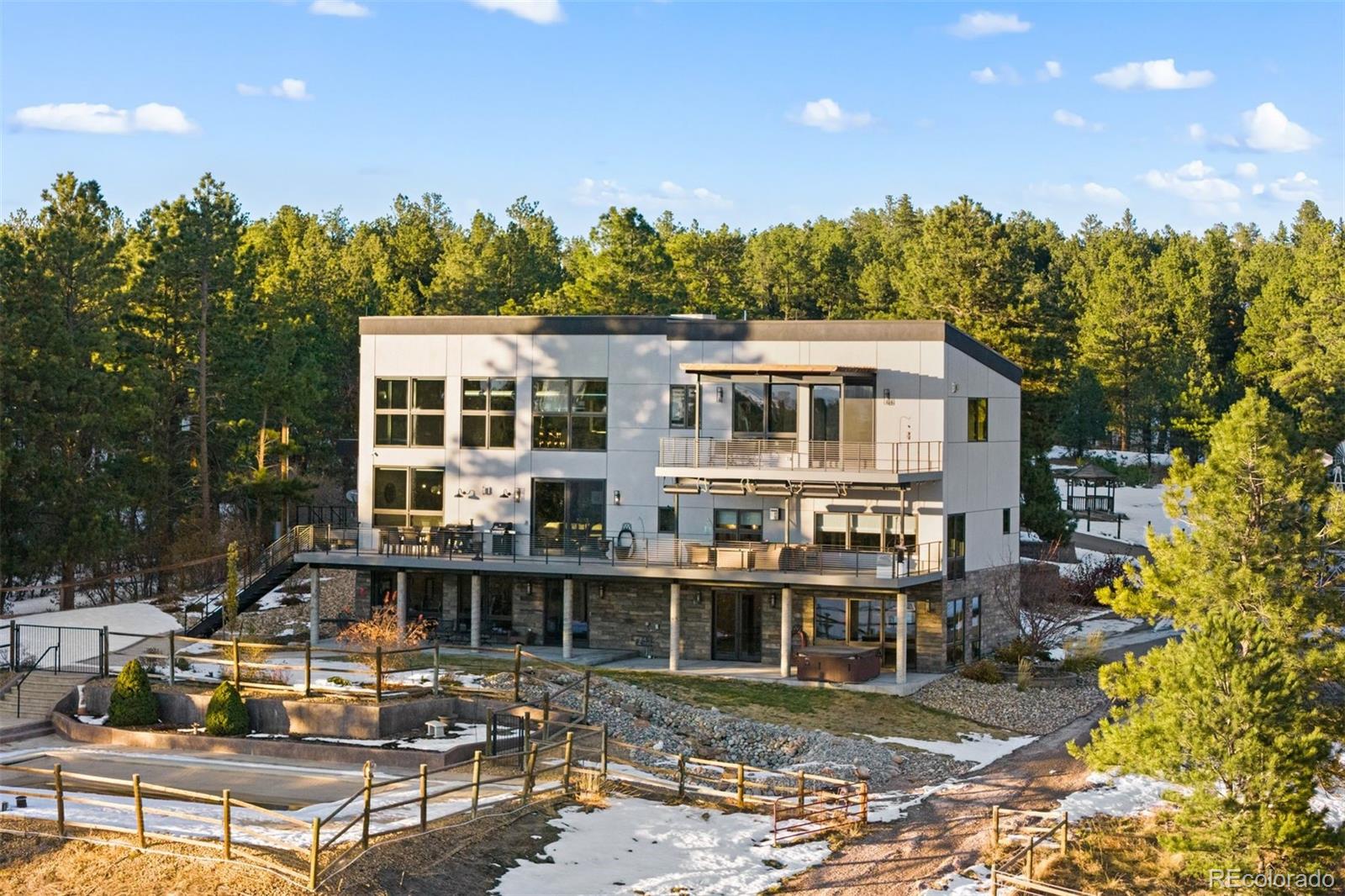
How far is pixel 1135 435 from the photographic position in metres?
89.7

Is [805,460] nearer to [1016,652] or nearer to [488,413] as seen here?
[1016,652]

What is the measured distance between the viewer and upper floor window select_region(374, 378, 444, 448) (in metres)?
40.2

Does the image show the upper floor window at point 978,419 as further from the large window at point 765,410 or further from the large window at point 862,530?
the large window at point 765,410

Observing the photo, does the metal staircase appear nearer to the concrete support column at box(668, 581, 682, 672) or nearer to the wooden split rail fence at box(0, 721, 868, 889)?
the concrete support column at box(668, 581, 682, 672)

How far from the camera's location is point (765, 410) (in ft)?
123

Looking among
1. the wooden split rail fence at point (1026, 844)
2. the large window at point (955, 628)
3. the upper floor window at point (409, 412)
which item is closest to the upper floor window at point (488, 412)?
the upper floor window at point (409, 412)

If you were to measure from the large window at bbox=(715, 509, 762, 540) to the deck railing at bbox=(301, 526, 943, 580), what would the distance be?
383 millimetres

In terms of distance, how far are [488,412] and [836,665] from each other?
1143 centimetres

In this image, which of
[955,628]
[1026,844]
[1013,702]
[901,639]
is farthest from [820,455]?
[1026,844]

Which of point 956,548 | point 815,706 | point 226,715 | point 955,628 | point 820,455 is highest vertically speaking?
point 820,455

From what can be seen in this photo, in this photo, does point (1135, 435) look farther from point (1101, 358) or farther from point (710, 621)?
point (710, 621)

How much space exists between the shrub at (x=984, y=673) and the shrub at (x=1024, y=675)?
50 cm

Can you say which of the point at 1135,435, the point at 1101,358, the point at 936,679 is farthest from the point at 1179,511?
the point at 1135,435

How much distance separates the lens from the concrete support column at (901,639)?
3550 centimetres
